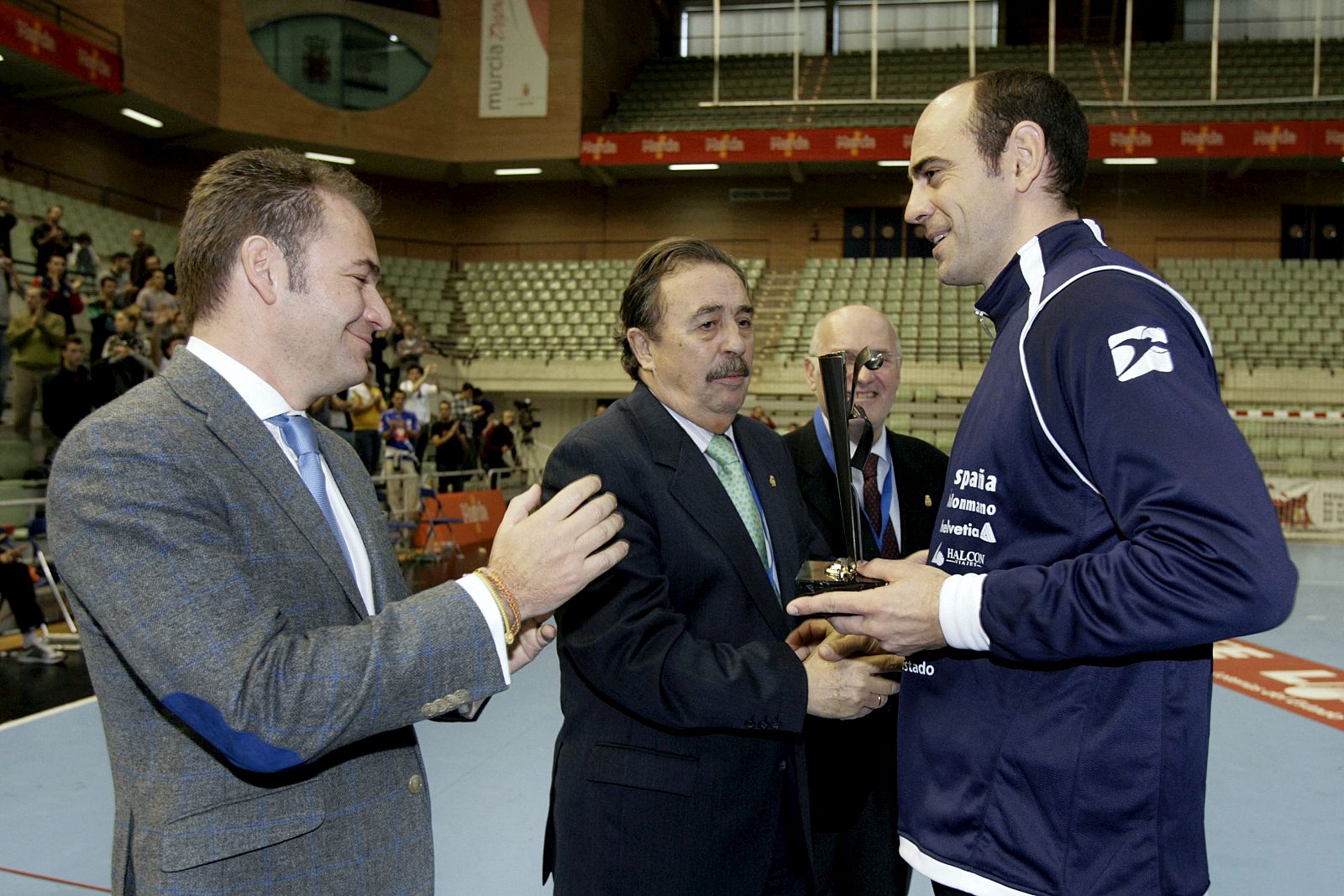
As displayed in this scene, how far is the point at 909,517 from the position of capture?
3.01 m

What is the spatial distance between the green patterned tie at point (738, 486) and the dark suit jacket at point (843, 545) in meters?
0.24

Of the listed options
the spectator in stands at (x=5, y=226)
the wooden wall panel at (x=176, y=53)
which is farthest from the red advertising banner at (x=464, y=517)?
the wooden wall panel at (x=176, y=53)

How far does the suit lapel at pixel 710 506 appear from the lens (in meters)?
2.03

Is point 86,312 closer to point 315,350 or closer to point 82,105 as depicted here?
point 82,105

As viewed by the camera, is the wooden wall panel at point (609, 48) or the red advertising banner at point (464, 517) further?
the wooden wall panel at point (609, 48)

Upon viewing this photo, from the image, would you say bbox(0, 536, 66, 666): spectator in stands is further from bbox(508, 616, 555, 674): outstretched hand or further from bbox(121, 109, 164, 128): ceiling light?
bbox(121, 109, 164, 128): ceiling light

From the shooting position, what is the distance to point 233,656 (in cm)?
119

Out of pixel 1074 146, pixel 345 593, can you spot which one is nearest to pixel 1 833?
pixel 345 593

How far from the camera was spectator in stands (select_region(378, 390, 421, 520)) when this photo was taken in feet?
37.8

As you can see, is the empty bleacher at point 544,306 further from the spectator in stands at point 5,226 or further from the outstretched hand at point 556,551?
the outstretched hand at point 556,551

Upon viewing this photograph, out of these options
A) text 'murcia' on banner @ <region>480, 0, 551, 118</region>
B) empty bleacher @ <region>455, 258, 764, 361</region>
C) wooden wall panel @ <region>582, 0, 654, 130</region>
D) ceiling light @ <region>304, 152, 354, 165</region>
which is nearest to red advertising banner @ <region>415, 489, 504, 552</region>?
empty bleacher @ <region>455, 258, 764, 361</region>

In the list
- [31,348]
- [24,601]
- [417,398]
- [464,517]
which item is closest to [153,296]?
[31,348]

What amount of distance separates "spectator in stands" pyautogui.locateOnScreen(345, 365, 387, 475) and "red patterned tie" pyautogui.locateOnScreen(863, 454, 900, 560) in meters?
8.67

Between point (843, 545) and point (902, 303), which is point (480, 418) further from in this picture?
point (843, 545)
